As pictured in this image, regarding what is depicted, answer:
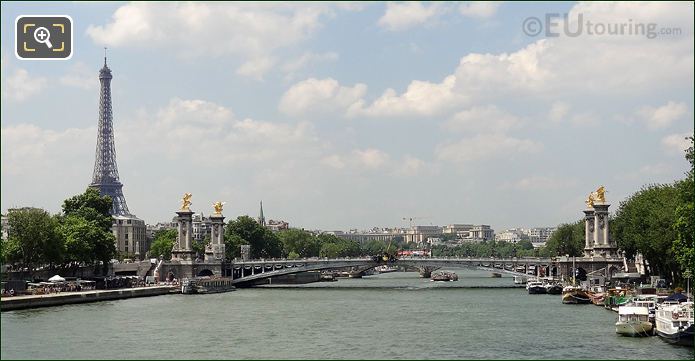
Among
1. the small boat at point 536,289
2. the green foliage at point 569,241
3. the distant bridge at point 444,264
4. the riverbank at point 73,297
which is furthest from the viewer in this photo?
the green foliage at point 569,241

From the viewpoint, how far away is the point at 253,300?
8081cm

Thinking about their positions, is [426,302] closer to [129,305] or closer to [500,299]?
[500,299]

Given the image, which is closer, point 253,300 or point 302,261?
point 253,300

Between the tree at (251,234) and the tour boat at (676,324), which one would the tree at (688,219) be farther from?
the tree at (251,234)

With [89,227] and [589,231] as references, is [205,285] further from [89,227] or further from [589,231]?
[589,231]

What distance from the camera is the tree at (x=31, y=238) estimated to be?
246 ft

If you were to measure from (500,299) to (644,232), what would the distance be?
12.1 metres

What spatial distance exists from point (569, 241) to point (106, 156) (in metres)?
89.1

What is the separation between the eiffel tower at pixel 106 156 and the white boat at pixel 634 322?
5525 inches

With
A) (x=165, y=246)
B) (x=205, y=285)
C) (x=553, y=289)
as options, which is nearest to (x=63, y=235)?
(x=205, y=285)

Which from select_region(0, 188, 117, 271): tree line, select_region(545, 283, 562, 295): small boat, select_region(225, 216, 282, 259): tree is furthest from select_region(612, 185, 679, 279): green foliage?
select_region(225, 216, 282, 259): tree

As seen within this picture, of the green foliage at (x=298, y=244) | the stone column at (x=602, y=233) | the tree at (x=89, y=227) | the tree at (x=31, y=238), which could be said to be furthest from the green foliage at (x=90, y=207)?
the green foliage at (x=298, y=244)

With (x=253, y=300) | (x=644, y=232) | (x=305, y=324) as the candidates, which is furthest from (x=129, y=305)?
(x=644, y=232)

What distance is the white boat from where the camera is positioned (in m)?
47.1
